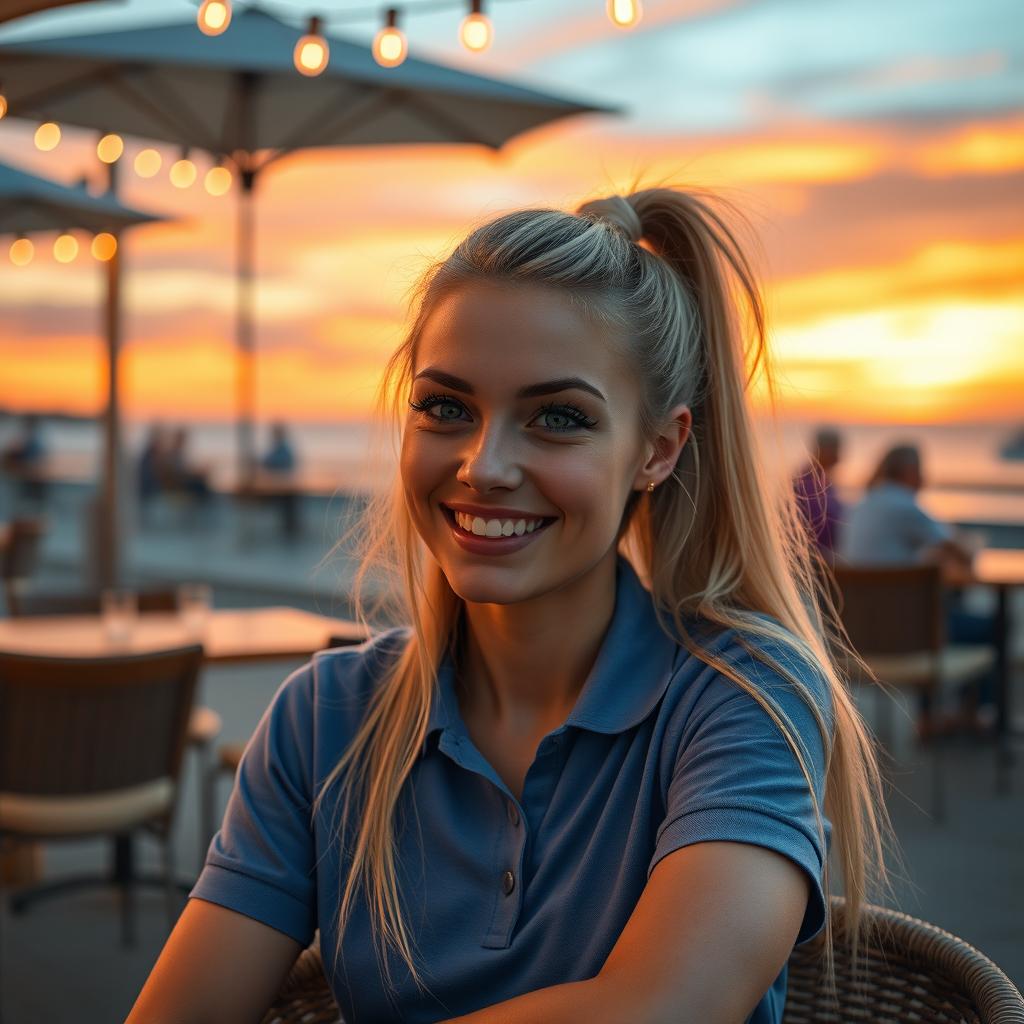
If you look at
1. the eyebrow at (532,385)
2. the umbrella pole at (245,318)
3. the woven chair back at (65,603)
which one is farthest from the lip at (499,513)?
the umbrella pole at (245,318)

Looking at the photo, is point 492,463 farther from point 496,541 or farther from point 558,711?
point 558,711

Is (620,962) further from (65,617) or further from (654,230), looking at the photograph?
(65,617)

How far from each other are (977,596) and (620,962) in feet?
29.1

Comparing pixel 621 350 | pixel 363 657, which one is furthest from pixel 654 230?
pixel 363 657

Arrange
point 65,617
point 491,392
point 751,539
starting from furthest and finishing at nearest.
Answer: point 65,617
point 751,539
point 491,392

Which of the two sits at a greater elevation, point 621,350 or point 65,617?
point 621,350

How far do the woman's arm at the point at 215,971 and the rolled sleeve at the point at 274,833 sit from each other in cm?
2

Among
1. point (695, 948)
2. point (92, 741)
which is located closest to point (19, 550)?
point (92, 741)

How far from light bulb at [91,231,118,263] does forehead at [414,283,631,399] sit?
19.9 ft

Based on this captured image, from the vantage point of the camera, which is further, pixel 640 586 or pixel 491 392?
pixel 640 586

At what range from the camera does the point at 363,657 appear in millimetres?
1531

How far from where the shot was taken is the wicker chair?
1.38m

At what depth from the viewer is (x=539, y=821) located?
4.32ft

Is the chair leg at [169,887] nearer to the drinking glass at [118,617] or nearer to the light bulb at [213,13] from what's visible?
the drinking glass at [118,617]
